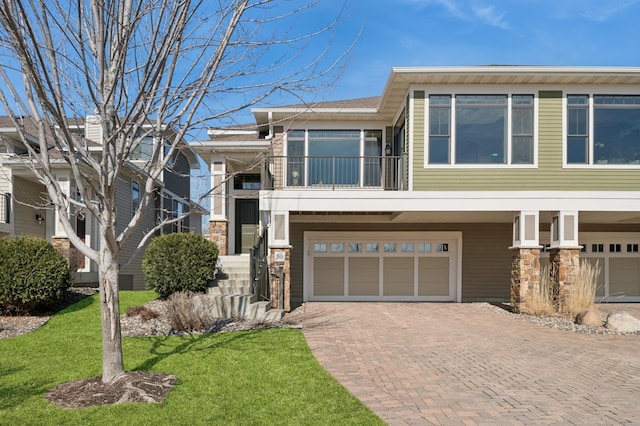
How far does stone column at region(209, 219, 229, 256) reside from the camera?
1470cm

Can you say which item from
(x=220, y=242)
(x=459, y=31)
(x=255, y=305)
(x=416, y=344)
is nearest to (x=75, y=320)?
(x=255, y=305)

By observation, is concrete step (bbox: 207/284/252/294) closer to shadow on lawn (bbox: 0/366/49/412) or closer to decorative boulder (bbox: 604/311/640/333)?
shadow on lawn (bbox: 0/366/49/412)

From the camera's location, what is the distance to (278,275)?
447 inches

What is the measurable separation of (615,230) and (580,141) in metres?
4.34

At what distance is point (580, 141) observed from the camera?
39.0ft

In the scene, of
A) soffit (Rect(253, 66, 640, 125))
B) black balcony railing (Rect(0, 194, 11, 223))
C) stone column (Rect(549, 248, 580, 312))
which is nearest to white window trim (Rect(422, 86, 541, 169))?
soffit (Rect(253, 66, 640, 125))

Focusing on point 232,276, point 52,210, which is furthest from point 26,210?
point 232,276

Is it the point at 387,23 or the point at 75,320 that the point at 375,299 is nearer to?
the point at 75,320

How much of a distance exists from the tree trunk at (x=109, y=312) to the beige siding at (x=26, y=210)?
11.9 metres

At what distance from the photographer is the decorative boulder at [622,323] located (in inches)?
370

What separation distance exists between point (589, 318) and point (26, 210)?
666 inches

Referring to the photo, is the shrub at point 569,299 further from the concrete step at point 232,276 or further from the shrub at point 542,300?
the concrete step at point 232,276

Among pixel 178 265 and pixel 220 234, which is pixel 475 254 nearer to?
pixel 220 234

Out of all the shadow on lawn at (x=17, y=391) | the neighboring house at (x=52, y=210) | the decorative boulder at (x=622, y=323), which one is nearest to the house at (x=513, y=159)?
the decorative boulder at (x=622, y=323)
